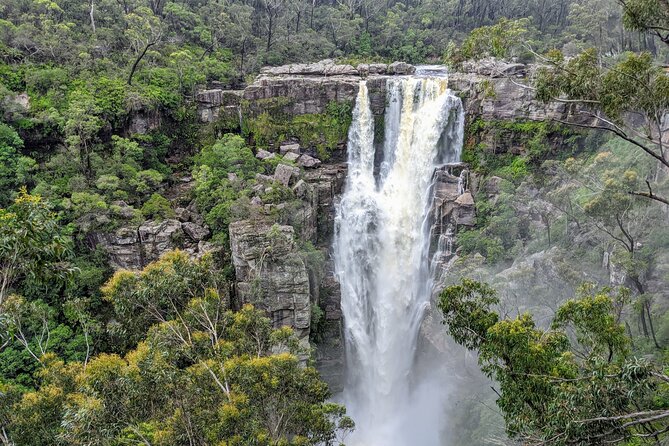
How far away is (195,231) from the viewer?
78.2 ft

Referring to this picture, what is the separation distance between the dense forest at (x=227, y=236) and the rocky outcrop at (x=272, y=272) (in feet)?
2.50

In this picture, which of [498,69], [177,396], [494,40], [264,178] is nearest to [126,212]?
[264,178]

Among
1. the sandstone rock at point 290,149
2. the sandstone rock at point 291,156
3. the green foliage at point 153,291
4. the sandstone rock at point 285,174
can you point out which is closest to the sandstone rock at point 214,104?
the sandstone rock at point 290,149

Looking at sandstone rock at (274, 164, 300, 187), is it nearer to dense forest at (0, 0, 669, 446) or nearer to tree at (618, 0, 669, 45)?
dense forest at (0, 0, 669, 446)

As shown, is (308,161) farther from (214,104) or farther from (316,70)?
(316,70)

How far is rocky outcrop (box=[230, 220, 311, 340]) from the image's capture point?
21359mm

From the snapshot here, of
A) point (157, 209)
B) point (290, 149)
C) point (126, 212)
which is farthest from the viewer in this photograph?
point (290, 149)

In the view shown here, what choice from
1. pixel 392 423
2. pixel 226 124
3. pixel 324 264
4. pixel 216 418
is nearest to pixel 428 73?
pixel 226 124

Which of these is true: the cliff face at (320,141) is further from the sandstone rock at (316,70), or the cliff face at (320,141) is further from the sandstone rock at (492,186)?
the sandstone rock at (492,186)

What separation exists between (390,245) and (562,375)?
19461mm

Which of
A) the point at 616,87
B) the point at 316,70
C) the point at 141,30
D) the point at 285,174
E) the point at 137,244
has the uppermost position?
the point at 141,30

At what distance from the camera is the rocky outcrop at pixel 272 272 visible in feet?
70.1

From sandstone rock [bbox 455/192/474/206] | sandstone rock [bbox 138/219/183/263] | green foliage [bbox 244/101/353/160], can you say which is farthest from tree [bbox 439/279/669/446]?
green foliage [bbox 244/101/353/160]

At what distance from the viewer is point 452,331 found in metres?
11.2
